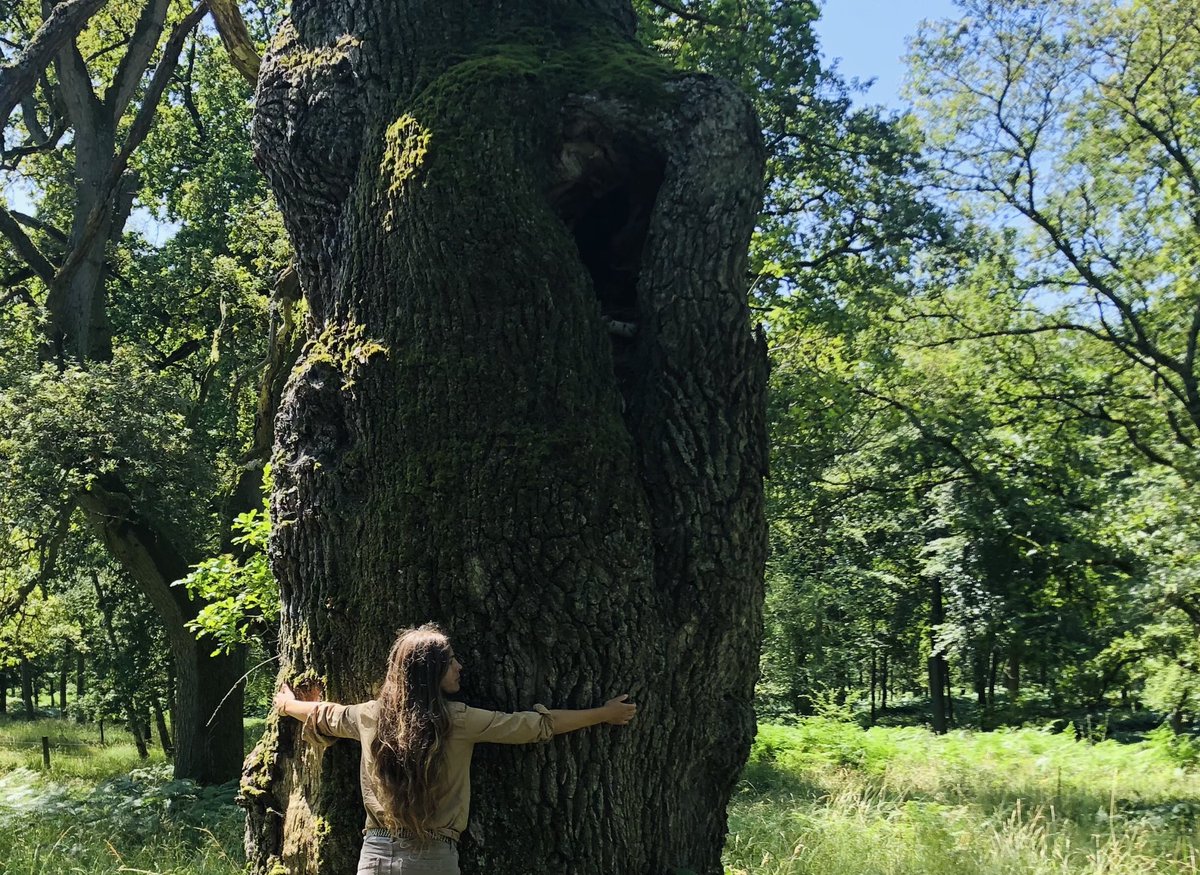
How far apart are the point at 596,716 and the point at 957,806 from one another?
671 centimetres

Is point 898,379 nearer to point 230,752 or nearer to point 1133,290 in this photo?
point 1133,290

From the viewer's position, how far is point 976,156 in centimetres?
1686

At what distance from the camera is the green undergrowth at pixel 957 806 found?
5.75 m

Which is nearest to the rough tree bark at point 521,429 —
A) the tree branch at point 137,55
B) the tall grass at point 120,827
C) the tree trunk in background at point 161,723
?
the tall grass at point 120,827

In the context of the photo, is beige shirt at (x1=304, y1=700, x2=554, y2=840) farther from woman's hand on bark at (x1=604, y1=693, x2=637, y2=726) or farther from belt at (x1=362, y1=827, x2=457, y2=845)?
woman's hand on bark at (x1=604, y1=693, x2=637, y2=726)

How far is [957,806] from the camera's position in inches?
326

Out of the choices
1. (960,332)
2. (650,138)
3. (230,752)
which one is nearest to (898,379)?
(960,332)

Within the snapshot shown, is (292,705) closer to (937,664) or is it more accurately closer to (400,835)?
(400,835)

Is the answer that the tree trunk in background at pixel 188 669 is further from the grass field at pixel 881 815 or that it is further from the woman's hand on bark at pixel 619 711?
the woman's hand on bark at pixel 619 711

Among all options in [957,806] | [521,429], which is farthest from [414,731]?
[957,806]

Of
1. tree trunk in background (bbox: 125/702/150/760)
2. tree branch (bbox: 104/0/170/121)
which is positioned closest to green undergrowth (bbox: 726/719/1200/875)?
tree branch (bbox: 104/0/170/121)

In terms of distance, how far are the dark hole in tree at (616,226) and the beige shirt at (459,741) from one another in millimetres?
1445

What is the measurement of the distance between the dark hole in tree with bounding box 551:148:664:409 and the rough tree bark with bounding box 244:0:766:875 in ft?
0.06

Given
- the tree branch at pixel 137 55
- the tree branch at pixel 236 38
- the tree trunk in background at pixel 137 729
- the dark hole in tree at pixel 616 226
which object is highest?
the tree branch at pixel 137 55
